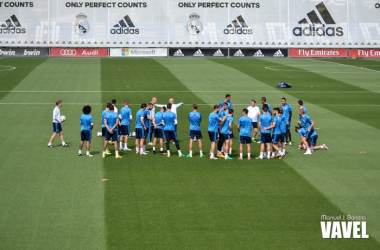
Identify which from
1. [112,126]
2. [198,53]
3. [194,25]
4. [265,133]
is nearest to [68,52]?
[198,53]

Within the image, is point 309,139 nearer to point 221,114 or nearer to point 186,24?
point 221,114

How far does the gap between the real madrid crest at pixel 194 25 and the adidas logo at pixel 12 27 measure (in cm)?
1981

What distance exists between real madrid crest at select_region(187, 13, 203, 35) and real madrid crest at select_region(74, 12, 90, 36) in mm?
12312

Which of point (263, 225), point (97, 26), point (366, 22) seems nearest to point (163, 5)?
point (97, 26)

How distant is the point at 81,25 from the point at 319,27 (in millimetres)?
29419

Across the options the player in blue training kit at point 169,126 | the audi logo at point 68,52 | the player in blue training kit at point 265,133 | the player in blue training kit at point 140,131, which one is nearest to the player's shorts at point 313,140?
the player in blue training kit at point 265,133

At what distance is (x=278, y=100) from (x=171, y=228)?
26.2m

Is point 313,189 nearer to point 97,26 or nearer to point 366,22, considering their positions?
point 97,26

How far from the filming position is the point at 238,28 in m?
78.6

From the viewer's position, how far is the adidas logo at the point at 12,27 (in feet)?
246

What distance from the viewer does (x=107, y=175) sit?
72.5ft

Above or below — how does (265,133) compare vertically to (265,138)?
above

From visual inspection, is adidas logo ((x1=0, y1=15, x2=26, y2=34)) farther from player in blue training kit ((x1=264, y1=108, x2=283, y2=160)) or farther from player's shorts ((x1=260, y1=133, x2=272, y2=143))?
player's shorts ((x1=260, y1=133, x2=272, y2=143))

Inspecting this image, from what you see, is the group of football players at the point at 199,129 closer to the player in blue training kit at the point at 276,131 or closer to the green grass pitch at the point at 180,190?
the player in blue training kit at the point at 276,131
